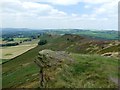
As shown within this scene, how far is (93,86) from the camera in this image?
27094 millimetres

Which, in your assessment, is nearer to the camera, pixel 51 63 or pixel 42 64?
pixel 51 63

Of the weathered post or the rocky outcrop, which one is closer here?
the rocky outcrop

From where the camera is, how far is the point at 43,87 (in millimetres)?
29688

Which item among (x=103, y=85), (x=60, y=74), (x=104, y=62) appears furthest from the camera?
(x=104, y=62)

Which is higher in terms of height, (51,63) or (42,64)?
(51,63)

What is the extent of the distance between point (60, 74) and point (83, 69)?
2809 millimetres

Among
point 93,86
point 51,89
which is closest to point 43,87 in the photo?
point 51,89

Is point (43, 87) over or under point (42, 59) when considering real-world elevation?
under

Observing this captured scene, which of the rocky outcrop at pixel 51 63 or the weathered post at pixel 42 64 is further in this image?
the weathered post at pixel 42 64

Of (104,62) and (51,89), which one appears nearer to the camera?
(51,89)

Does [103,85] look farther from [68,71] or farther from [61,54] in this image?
[61,54]

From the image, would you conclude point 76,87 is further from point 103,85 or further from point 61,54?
point 61,54

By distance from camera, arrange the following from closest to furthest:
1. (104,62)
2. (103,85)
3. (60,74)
A: (103,85) → (60,74) → (104,62)

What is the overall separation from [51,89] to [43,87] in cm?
193
